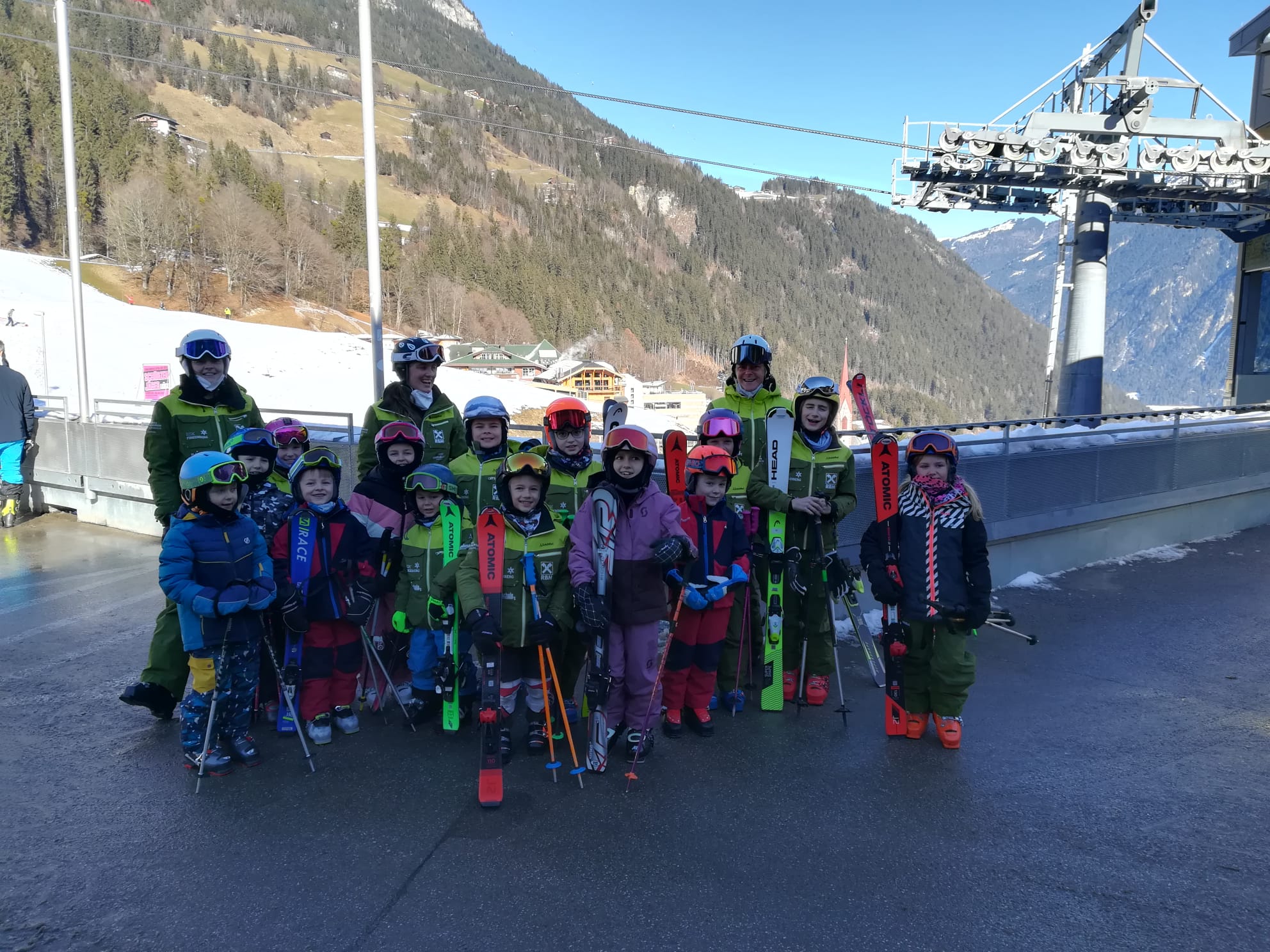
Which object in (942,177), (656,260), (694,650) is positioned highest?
(656,260)

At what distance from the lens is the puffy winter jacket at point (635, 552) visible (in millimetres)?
4504

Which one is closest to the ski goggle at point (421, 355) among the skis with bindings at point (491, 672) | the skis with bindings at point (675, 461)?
the skis with bindings at point (491, 672)

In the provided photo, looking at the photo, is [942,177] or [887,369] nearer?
[942,177]

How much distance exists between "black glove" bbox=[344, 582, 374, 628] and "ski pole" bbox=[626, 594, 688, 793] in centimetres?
171

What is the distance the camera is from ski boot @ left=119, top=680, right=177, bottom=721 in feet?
15.9

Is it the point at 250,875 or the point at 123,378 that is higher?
the point at 123,378

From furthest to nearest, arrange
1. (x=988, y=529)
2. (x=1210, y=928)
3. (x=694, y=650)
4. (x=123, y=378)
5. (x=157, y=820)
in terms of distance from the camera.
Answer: (x=123, y=378), (x=988, y=529), (x=694, y=650), (x=157, y=820), (x=1210, y=928)

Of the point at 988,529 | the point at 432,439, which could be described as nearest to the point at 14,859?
the point at 432,439

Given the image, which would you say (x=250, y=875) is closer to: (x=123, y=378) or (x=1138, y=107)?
(x=1138, y=107)

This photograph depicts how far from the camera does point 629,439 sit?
446 centimetres

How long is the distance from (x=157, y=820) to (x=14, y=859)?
0.54 metres

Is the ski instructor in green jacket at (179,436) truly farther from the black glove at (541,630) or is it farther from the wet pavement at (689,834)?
the black glove at (541,630)

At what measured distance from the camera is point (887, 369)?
6275 inches

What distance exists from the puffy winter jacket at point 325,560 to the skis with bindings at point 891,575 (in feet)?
10.1
